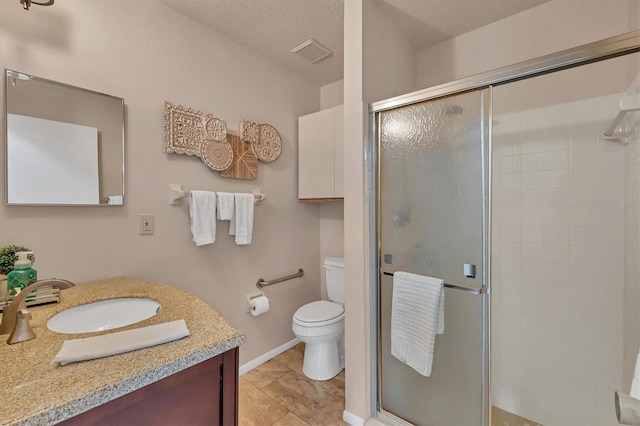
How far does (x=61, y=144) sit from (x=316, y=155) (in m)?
1.57

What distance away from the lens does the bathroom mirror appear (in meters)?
1.21

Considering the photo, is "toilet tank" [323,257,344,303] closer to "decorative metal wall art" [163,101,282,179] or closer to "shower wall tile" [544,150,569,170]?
"decorative metal wall art" [163,101,282,179]

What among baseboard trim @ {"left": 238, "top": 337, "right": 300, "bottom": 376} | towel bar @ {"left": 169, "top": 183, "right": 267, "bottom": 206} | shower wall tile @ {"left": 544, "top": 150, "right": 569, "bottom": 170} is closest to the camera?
shower wall tile @ {"left": 544, "top": 150, "right": 569, "bottom": 170}

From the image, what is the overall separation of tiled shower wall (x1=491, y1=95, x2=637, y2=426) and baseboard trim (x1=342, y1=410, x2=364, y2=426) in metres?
0.93

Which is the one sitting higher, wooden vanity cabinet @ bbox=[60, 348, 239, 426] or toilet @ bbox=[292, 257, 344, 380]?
wooden vanity cabinet @ bbox=[60, 348, 239, 426]

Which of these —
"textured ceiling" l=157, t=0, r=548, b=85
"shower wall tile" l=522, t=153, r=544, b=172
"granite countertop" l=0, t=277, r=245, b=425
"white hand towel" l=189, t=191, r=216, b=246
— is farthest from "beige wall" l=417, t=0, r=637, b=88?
"granite countertop" l=0, t=277, r=245, b=425

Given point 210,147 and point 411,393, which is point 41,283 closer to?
point 210,147

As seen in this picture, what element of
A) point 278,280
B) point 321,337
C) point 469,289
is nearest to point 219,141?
point 278,280

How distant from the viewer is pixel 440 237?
4.57 ft

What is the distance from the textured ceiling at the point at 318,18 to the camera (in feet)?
5.48

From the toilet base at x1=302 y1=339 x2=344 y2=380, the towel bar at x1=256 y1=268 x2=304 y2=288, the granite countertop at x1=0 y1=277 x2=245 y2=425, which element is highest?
the granite countertop at x1=0 y1=277 x2=245 y2=425

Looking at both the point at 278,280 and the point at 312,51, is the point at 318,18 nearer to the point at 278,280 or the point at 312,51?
the point at 312,51

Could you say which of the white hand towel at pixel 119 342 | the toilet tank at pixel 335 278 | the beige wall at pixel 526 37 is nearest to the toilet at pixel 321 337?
the toilet tank at pixel 335 278

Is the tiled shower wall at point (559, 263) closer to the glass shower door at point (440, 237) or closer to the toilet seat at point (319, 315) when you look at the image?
the glass shower door at point (440, 237)
